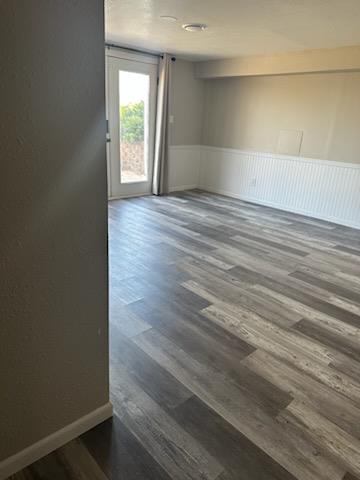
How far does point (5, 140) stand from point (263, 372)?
173cm

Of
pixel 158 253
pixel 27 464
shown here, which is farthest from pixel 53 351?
pixel 158 253

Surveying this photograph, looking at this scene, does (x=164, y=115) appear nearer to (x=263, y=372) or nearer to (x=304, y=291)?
(x=304, y=291)

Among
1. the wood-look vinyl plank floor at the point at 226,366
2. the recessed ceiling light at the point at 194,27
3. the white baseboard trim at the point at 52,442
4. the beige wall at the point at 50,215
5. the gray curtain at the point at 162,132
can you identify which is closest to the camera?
the beige wall at the point at 50,215

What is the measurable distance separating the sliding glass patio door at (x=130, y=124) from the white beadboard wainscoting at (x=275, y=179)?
25.8 inches

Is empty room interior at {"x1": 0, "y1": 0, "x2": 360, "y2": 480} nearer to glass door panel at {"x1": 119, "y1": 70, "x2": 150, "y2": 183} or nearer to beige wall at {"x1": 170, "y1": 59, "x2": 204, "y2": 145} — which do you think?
glass door panel at {"x1": 119, "y1": 70, "x2": 150, "y2": 183}

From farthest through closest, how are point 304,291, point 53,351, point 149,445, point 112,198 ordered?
point 112,198
point 304,291
point 149,445
point 53,351

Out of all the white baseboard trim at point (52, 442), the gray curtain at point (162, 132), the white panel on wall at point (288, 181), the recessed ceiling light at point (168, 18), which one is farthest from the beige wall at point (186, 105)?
the white baseboard trim at point (52, 442)

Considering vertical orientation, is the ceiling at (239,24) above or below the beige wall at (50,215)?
above

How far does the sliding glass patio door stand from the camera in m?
4.98

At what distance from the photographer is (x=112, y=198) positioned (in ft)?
17.9

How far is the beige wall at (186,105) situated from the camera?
5.72m

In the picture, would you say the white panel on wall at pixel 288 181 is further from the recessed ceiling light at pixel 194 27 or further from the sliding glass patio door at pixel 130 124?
the recessed ceiling light at pixel 194 27

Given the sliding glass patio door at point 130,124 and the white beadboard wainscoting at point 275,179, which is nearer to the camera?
the white beadboard wainscoting at point 275,179

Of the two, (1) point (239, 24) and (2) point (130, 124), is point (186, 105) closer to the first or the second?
(2) point (130, 124)
